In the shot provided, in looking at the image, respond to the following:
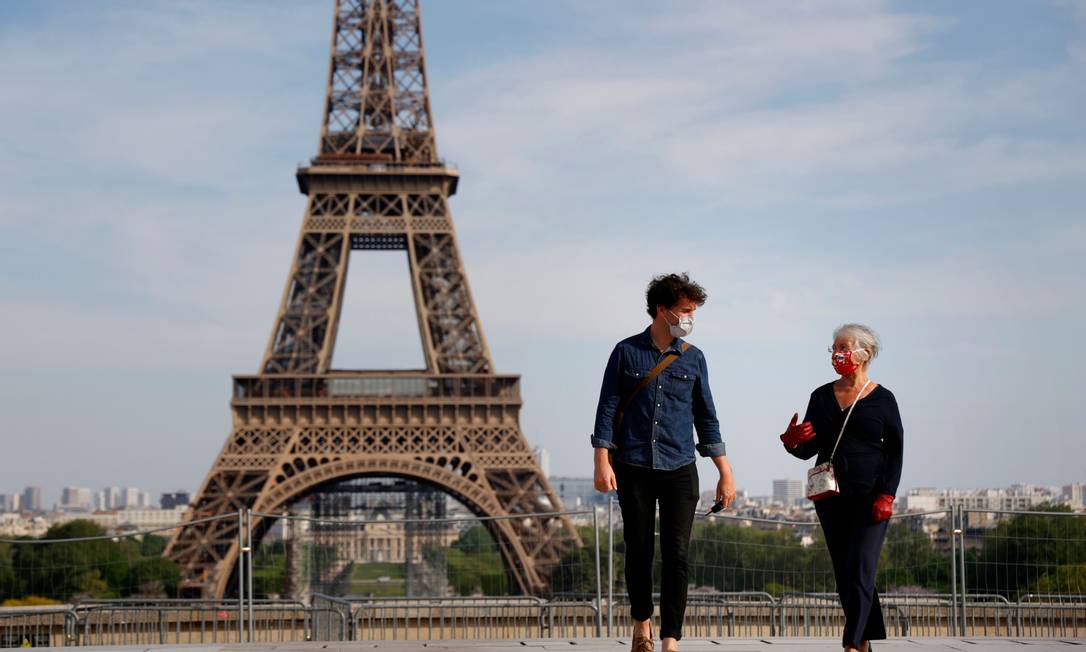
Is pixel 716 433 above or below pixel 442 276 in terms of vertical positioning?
below

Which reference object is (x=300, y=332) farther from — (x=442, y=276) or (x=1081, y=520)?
(x=1081, y=520)

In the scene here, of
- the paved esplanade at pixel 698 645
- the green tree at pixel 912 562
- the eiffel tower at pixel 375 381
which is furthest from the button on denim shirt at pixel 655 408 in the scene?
the eiffel tower at pixel 375 381

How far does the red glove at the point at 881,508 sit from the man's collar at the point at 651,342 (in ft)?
3.91

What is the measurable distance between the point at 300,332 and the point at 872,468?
3848 centimetres

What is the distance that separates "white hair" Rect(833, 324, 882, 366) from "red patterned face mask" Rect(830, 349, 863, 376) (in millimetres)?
48

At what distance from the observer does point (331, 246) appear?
45.7 m

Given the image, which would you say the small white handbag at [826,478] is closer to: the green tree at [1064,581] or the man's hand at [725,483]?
the man's hand at [725,483]

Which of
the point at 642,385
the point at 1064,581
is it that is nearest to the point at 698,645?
the point at 642,385

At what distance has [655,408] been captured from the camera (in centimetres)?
686

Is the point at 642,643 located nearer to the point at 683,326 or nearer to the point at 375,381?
the point at 683,326

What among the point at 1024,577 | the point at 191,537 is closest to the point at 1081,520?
the point at 1024,577

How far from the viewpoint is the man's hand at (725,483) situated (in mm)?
6809

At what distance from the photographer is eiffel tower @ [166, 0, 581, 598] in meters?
40.7

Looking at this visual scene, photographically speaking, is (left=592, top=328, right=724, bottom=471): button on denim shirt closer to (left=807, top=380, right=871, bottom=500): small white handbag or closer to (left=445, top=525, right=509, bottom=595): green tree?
(left=807, top=380, right=871, bottom=500): small white handbag
